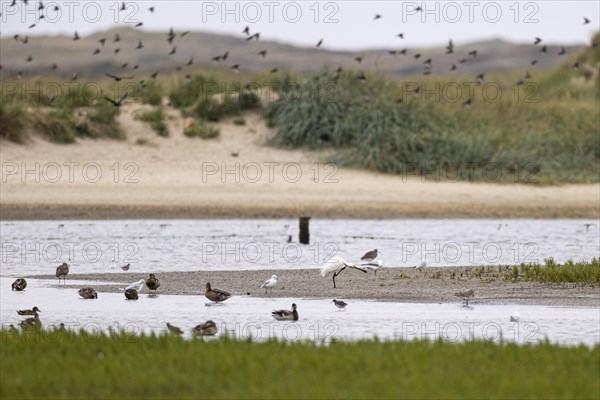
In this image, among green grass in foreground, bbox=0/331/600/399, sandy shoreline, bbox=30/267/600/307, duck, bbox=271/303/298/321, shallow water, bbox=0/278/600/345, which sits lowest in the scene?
sandy shoreline, bbox=30/267/600/307

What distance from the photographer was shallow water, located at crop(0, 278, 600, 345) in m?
12.7

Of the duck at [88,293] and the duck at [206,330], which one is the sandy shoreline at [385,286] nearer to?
the duck at [88,293]

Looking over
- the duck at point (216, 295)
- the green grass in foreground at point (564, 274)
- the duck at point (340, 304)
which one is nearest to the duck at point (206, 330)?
the duck at point (340, 304)

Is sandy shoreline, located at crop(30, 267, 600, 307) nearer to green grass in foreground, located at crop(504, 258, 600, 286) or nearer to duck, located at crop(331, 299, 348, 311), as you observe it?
green grass in foreground, located at crop(504, 258, 600, 286)

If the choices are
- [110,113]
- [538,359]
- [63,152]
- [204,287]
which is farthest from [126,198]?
[538,359]

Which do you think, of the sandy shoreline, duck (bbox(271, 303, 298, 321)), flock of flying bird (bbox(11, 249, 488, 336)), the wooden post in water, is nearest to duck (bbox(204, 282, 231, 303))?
flock of flying bird (bbox(11, 249, 488, 336))

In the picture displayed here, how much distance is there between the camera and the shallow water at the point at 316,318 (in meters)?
12.7

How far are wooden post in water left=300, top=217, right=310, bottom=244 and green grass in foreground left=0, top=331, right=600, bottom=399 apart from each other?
1169 centimetres

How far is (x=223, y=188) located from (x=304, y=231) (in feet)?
20.8

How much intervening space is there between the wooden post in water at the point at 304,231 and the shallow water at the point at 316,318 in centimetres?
644

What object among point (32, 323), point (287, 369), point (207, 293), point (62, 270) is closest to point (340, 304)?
point (207, 293)

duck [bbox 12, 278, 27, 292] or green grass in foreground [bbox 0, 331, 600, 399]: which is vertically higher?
green grass in foreground [bbox 0, 331, 600, 399]

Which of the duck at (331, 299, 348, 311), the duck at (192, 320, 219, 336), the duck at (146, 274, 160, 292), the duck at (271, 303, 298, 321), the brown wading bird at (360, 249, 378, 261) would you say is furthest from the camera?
the brown wading bird at (360, 249, 378, 261)

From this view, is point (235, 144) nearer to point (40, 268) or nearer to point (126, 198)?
point (126, 198)
